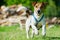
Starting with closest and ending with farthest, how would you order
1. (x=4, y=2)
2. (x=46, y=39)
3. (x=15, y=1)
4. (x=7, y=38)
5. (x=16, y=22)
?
(x=46, y=39), (x=7, y=38), (x=16, y=22), (x=15, y=1), (x=4, y=2)

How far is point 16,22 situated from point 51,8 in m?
2.77

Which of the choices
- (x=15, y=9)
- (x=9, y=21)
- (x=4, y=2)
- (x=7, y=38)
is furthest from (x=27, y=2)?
(x=7, y=38)

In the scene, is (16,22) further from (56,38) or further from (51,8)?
(56,38)

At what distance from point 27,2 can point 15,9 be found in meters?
0.74

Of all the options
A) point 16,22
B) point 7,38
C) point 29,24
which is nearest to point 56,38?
point 29,24

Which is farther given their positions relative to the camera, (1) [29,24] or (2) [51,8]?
(2) [51,8]

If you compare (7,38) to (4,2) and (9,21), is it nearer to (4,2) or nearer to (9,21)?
(9,21)

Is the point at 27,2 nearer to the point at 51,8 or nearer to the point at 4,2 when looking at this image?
the point at 51,8

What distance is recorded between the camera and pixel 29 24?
8.59 meters

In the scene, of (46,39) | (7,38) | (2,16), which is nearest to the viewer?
(46,39)

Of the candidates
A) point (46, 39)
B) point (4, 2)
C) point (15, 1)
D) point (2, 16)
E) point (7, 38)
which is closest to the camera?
point (46, 39)

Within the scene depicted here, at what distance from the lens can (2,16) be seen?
15.4 meters

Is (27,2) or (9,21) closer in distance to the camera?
(9,21)

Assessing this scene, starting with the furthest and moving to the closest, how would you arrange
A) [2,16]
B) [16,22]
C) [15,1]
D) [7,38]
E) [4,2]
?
[4,2] → [15,1] → [2,16] → [16,22] → [7,38]
